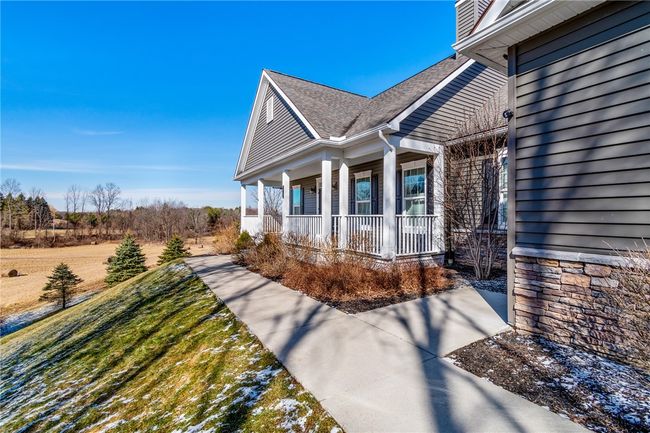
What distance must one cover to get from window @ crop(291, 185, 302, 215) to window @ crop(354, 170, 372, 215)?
4.53m

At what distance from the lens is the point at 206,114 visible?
19.9 metres

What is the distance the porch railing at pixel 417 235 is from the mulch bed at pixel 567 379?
12.6 feet

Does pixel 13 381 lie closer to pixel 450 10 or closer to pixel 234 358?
pixel 234 358

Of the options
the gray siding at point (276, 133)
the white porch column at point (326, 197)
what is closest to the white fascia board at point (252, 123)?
the gray siding at point (276, 133)

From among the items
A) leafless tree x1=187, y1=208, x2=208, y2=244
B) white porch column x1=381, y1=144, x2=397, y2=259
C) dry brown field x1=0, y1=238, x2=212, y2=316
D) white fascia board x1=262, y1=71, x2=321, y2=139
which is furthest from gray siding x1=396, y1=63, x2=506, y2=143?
leafless tree x1=187, y1=208, x2=208, y2=244

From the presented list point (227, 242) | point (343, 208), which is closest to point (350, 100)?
point (343, 208)

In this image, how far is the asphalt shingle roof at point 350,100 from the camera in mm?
7898

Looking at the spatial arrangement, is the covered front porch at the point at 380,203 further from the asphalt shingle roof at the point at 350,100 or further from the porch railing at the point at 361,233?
the asphalt shingle roof at the point at 350,100

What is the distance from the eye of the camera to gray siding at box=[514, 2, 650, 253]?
292 centimetres

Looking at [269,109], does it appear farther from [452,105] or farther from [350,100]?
[452,105]

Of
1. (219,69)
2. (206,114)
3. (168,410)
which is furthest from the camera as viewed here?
(206,114)

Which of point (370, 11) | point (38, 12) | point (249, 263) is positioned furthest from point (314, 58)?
point (249, 263)

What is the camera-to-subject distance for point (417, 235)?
7.50 meters

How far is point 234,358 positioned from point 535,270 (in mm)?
3830
